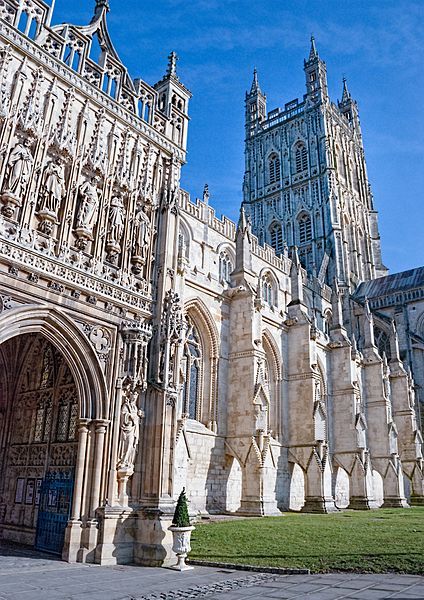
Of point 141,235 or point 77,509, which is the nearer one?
point 77,509

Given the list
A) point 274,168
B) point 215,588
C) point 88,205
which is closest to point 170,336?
point 88,205

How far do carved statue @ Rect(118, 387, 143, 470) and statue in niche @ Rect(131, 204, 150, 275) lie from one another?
10.5 ft

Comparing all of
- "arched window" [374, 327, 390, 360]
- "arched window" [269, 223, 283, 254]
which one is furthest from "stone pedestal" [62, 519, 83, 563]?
"arched window" [269, 223, 283, 254]

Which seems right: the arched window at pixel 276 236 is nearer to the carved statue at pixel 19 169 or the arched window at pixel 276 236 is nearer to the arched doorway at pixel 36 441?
the arched doorway at pixel 36 441

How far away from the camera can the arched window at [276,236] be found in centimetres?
5485

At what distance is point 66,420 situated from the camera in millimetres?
11906

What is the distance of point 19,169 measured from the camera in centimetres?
1034

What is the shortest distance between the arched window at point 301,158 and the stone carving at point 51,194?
4838 centimetres

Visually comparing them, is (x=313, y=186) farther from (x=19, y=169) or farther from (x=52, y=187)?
(x=19, y=169)

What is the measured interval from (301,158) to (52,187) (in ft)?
163

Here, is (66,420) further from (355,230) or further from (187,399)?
(355,230)

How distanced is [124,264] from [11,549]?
→ 7007mm

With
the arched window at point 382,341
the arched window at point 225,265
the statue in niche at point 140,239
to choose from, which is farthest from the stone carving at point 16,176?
the arched window at point 382,341

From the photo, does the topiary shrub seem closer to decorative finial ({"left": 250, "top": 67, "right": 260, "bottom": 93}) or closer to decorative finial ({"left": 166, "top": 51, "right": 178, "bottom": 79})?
decorative finial ({"left": 166, "top": 51, "right": 178, "bottom": 79})
